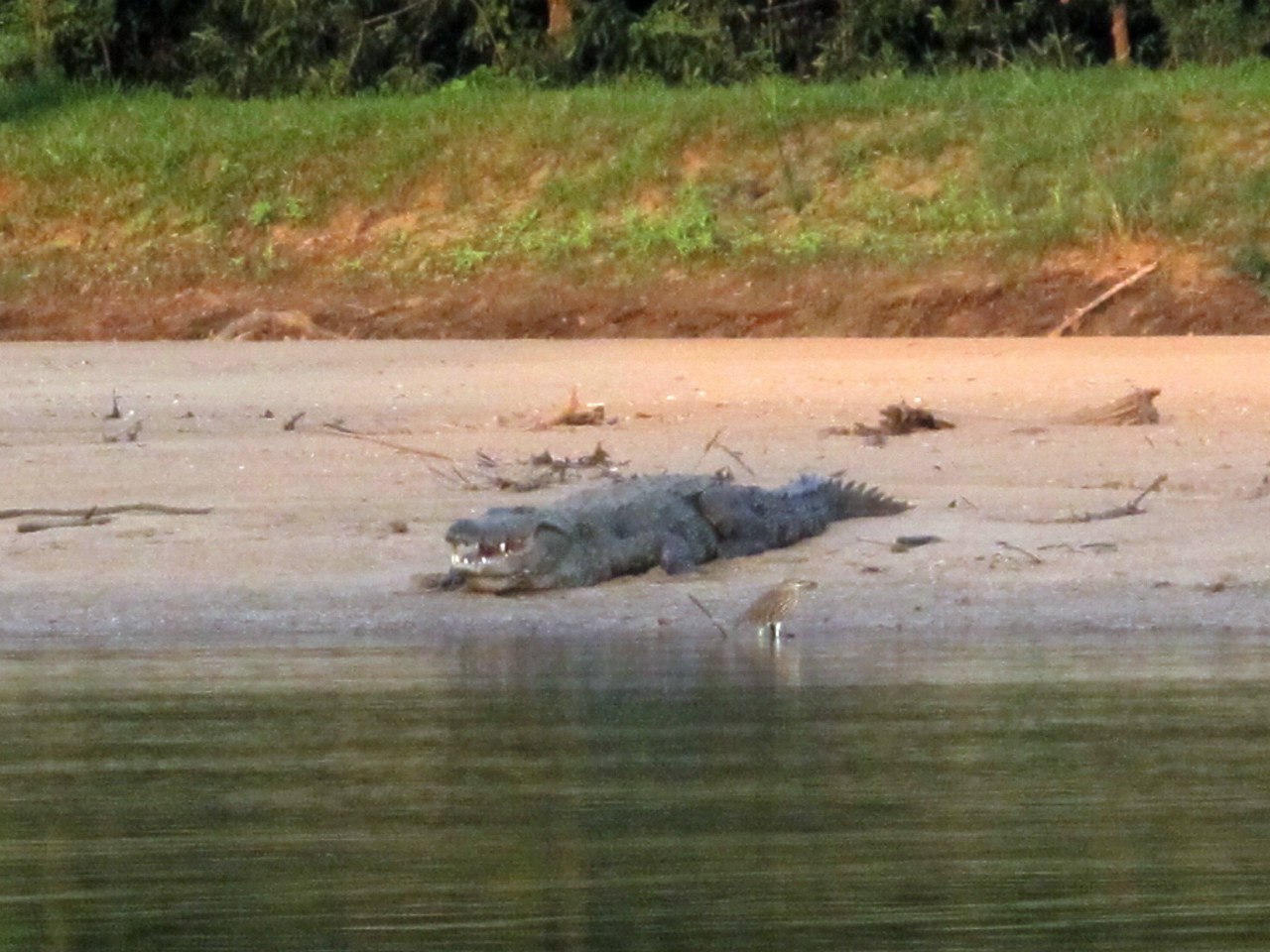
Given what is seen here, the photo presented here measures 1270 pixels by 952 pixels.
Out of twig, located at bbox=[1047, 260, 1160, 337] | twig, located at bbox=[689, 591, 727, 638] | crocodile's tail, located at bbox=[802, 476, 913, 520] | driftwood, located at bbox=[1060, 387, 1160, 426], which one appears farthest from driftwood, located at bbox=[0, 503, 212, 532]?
twig, located at bbox=[1047, 260, 1160, 337]

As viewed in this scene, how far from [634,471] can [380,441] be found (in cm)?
112

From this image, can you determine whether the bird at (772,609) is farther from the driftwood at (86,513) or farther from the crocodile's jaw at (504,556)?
the driftwood at (86,513)

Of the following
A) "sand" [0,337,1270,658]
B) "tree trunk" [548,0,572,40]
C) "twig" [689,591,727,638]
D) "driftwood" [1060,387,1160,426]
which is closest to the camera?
"twig" [689,591,727,638]

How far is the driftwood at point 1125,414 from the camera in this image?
37.1ft

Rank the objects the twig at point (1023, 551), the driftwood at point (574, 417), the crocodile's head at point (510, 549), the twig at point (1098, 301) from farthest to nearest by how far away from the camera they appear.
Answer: the twig at point (1098, 301) → the driftwood at point (574, 417) → the twig at point (1023, 551) → the crocodile's head at point (510, 549)

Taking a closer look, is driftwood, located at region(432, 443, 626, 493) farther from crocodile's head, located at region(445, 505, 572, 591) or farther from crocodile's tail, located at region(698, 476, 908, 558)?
crocodile's head, located at region(445, 505, 572, 591)

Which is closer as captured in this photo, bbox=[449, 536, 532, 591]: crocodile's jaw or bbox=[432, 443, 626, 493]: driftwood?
bbox=[449, 536, 532, 591]: crocodile's jaw

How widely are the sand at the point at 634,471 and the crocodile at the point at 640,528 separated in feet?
0.30

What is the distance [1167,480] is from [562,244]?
424 inches

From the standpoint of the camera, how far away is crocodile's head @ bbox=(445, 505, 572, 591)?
820 centimetres

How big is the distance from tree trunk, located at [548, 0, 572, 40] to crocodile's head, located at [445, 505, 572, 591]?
690 inches

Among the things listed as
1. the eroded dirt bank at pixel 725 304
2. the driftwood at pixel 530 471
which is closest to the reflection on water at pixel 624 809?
the driftwood at pixel 530 471

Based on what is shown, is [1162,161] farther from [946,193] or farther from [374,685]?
[374,685]

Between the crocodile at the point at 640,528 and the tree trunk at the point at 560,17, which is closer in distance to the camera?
the crocodile at the point at 640,528
